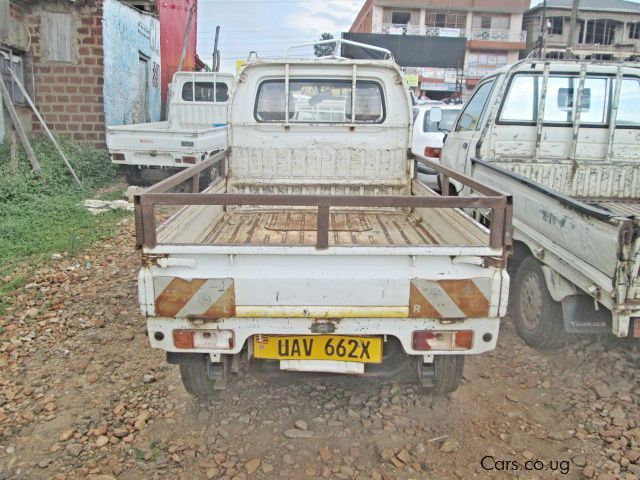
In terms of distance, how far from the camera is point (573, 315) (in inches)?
133

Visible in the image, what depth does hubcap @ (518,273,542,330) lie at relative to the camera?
12.6ft

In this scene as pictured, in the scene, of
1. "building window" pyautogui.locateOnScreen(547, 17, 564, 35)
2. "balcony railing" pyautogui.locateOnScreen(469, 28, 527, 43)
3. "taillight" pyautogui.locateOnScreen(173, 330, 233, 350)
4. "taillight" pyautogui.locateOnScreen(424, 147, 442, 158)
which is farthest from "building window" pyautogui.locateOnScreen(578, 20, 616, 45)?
"taillight" pyautogui.locateOnScreen(173, 330, 233, 350)

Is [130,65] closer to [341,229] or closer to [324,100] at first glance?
[324,100]

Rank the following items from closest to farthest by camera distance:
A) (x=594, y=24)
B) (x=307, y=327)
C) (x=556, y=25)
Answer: (x=307, y=327), (x=556, y=25), (x=594, y=24)

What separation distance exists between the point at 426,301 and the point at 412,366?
56 centimetres

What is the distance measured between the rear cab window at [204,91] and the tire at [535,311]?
27.6 feet

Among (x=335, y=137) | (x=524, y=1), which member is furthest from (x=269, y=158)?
(x=524, y=1)

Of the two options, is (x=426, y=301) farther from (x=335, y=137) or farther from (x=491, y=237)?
(x=335, y=137)

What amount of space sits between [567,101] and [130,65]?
34.1ft

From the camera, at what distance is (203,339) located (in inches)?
103

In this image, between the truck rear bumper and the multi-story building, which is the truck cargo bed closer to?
the truck rear bumper

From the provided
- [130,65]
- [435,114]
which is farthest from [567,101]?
[130,65]

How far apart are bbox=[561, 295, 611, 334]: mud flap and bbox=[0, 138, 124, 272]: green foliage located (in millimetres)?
4935

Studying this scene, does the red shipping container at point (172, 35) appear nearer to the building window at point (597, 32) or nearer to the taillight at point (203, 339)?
the taillight at point (203, 339)
